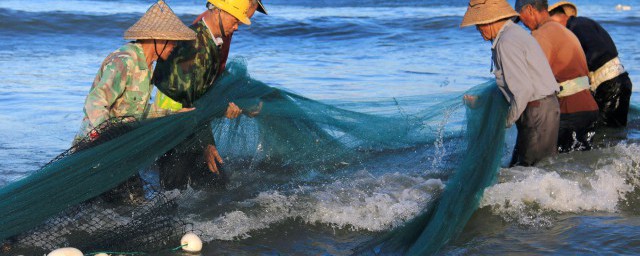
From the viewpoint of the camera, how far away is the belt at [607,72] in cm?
782

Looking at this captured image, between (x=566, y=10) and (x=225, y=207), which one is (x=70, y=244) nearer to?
(x=225, y=207)

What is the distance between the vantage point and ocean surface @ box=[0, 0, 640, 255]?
5.11m

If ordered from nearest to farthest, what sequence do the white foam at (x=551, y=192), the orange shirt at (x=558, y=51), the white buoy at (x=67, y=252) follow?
the white buoy at (x=67, y=252) → the white foam at (x=551, y=192) → the orange shirt at (x=558, y=51)

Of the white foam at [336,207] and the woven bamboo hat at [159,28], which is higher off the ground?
the woven bamboo hat at [159,28]

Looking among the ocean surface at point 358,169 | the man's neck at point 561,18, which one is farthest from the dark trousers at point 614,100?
the man's neck at point 561,18

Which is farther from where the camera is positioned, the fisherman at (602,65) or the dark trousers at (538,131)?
the fisherman at (602,65)

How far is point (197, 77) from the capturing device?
511 cm

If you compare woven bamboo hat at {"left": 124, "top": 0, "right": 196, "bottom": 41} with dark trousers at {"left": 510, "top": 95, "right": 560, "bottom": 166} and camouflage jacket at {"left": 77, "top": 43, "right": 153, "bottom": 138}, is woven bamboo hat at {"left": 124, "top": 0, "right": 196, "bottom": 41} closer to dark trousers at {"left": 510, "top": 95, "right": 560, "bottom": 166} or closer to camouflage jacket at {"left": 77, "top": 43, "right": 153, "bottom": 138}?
camouflage jacket at {"left": 77, "top": 43, "right": 153, "bottom": 138}

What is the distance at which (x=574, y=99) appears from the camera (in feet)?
20.4

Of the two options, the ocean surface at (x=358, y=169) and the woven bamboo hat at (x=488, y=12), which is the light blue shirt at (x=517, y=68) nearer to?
the woven bamboo hat at (x=488, y=12)

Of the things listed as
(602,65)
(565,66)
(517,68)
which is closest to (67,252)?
(517,68)

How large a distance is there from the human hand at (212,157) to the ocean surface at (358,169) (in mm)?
212

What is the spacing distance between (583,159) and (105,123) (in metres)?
3.66

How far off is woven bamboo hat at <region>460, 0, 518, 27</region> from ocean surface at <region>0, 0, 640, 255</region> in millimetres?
719
